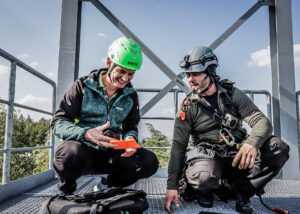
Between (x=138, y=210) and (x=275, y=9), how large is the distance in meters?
3.25

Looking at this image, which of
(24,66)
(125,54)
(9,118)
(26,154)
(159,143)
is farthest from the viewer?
(26,154)

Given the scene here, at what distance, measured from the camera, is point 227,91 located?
1888mm

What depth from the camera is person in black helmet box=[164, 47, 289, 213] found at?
1605 millimetres

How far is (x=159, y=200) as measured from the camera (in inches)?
73.2

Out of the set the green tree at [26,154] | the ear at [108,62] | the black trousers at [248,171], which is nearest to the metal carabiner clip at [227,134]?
the black trousers at [248,171]

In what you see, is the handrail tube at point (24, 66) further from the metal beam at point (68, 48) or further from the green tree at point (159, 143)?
the green tree at point (159, 143)

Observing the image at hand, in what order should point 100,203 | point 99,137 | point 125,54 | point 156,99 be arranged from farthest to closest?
point 156,99
point 125,54
point 99,137
point 100,203

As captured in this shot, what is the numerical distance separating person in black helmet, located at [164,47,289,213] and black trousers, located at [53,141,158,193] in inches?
8.5

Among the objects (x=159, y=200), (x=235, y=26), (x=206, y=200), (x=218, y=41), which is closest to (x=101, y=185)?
(x=159, y=200)

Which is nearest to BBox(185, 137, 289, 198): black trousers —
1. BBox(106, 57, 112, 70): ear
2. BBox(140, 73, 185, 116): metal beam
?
BBox(106, 57, 112, 70): ear

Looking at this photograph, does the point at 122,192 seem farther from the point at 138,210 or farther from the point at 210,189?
the point at 210,189

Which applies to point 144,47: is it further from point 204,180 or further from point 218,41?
point 204,180

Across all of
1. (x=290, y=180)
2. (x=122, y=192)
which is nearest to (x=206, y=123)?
(x=122, y=192)

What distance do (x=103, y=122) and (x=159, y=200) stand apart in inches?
30.0
